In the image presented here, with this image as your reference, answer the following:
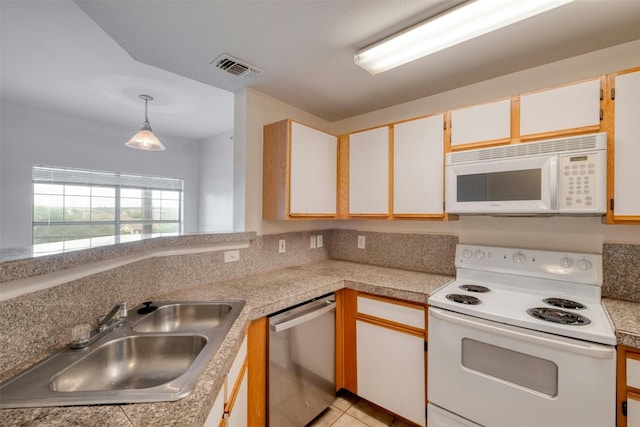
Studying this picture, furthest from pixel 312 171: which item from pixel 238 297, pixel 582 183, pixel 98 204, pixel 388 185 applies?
pixel 98 204

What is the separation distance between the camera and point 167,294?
161 cm

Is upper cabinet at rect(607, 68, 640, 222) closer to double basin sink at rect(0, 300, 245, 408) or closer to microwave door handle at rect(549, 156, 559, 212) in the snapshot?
microwave door handle at rect(549, 156, 559, 212)

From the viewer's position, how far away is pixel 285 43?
5.13 ft

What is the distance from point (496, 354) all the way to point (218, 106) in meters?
3.61

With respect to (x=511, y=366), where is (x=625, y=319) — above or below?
above

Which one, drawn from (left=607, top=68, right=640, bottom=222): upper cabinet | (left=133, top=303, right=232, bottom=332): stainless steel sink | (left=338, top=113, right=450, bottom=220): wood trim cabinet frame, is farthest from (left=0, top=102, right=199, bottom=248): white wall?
(left=607, top=68, right=640, bottom=222): upper cabinet

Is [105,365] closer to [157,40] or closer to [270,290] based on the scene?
[270,290]

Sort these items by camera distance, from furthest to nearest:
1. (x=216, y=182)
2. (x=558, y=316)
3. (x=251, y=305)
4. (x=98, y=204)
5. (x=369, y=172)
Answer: (x=216, y=182)
(x=98, y=204)
(x=369, y=172)
(x=251, y=305)
(x=558, y=316)

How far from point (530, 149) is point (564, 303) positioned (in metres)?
0.86

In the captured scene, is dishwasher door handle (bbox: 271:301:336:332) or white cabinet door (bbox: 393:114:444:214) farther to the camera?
white cabinet door (bbox: 393:114:444:214)

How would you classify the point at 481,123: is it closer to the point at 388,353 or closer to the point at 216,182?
the point at 388,353

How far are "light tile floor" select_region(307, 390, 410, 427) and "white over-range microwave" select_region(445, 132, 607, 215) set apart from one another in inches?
57.7

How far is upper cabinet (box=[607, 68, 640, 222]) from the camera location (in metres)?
1.31

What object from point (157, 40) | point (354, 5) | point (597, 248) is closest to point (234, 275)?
point (157, 40)
